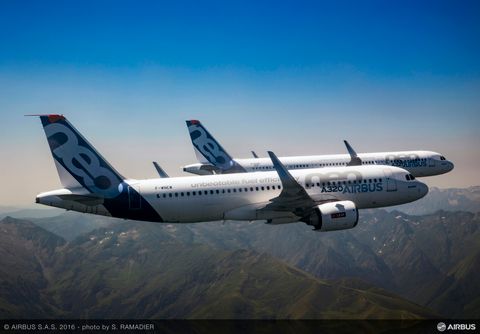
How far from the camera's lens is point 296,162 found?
8344 centimetres

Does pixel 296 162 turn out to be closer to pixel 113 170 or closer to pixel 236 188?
pixel 236 188

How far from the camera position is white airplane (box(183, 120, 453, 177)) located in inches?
3209

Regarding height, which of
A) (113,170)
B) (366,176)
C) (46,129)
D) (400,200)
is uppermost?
(46,129)

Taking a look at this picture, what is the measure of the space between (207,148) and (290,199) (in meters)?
51.9

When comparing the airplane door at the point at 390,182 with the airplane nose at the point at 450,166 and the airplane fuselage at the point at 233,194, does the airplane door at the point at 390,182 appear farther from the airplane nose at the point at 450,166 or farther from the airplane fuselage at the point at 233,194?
the airplane nose at the point at 450,166

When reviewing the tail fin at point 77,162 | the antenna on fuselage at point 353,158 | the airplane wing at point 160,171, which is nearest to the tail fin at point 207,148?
the antenna on fuselage at point 353,158

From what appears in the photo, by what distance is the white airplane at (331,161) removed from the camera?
81.5 m

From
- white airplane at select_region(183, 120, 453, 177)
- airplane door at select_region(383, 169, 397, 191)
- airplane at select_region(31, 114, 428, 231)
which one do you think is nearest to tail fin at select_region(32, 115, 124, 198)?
airplane at select_region(31, 114, 428, 231)

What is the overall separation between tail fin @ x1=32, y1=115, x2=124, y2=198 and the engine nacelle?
21435mm

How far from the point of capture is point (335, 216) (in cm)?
4356

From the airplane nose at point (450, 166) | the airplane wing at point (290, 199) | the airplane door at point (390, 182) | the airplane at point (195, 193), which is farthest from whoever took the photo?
the airplane nose at point (450, 166)

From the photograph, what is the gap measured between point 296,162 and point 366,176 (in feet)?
107

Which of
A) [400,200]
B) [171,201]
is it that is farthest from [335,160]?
[171,201]

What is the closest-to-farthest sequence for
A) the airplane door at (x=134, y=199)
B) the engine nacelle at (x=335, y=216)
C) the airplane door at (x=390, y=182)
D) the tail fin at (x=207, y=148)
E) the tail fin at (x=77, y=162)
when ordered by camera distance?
1. the tail fin at (x=77, y=162)
2. the airplane door at (x=134, y=199)
3. the engine nacelle at (x=335, y=216)
4. the airplane door at (x=390, y=182)
5. the tail fin at (x=207, y=148)
